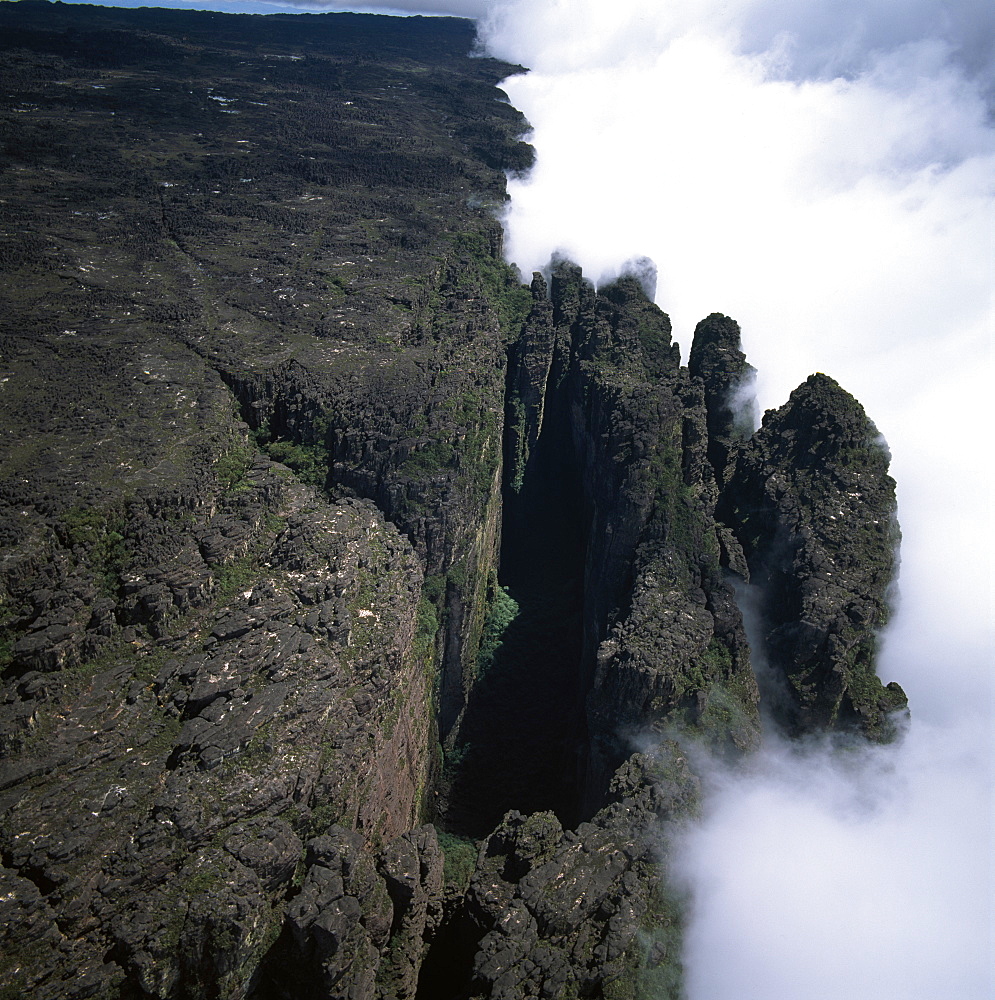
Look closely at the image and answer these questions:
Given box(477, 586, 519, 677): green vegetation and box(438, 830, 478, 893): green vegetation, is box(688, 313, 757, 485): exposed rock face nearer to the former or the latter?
box(477, 586, 519, 677): green vegetation

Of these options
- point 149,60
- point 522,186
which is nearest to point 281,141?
point 522,186

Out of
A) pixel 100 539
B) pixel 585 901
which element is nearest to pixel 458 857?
pixel 585 901

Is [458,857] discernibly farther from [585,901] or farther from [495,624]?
[495,624]

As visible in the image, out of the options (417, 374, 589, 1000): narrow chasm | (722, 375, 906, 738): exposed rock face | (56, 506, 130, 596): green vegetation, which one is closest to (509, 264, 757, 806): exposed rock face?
(417, 374, 589, 1000): narrow chasm

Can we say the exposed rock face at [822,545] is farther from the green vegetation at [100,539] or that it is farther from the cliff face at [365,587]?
the green vegetation at [100,539]

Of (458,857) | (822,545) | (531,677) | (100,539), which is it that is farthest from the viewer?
(531,677)

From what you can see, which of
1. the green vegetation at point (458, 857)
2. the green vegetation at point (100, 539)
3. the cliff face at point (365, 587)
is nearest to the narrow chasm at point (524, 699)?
the cliff face at point (365, 587)
